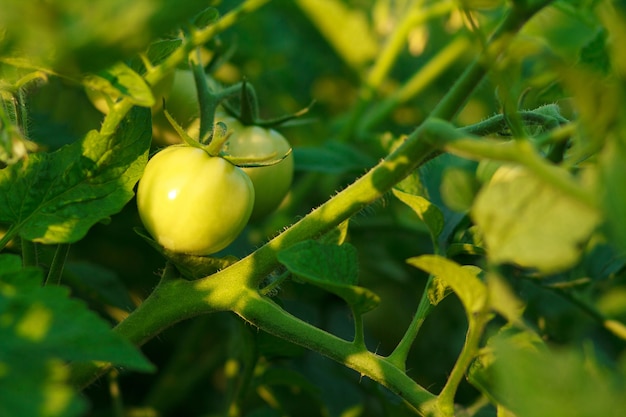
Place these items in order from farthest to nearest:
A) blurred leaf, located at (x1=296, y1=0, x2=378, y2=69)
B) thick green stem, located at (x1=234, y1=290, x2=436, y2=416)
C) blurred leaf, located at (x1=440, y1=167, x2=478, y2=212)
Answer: blurred leaf, located at (x1=296, y1=0, x2=378, y2=69)
blurred leaf, located at (x1=440, y1=167, x2=478, y2=212)
thick green stem, located at (x1=234, y1=290, x2=436, y2=416)

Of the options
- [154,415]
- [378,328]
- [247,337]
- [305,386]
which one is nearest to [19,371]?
[247,337]

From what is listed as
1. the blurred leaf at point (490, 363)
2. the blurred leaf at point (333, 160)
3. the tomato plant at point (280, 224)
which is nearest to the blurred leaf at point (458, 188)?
the tomato plant at point (280, 224)

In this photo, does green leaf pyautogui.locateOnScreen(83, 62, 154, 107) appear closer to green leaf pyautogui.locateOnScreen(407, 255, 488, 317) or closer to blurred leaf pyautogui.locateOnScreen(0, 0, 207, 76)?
blurred leaf pyautogui.locateOnScreen(0, 0, 207, 76)

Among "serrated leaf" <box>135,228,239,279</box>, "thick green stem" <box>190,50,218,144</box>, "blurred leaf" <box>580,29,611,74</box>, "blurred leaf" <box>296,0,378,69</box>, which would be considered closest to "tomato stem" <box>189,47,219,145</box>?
"thick green stem" <box>190,50,218,144</box>

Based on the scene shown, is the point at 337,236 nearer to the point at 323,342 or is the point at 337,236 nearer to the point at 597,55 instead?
the point at 323,342

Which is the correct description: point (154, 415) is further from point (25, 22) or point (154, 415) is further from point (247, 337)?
point (25, 22)

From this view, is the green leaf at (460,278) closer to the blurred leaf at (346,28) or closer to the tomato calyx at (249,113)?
the tomato calyx at (249,113)

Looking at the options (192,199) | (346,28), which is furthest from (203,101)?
(346,28)
